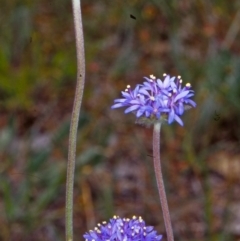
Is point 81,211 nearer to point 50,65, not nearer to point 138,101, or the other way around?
point 50,65

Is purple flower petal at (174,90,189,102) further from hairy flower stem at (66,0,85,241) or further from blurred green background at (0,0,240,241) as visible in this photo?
blurred green background at (0,0,240,241)

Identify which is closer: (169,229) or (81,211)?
(169,229)

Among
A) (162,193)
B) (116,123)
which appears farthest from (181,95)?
(116,123)

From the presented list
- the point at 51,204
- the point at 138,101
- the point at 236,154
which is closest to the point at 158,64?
the point at 236,154

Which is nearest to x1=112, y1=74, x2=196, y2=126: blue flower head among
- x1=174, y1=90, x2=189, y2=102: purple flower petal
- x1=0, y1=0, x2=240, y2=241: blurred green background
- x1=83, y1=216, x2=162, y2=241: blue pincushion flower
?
x1=174, y1=90, x2=189, y2=102: purple flower petal

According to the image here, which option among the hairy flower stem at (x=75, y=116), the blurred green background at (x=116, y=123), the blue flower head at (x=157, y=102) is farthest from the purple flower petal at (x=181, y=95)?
the blurred green background at (x=116, y=123)
